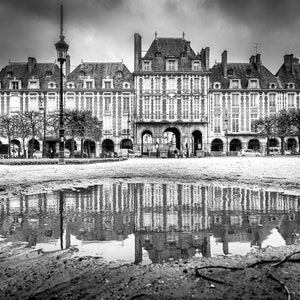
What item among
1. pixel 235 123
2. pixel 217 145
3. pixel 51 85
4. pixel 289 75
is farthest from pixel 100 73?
pixel 289 75

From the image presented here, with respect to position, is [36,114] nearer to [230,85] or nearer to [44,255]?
[230,85]

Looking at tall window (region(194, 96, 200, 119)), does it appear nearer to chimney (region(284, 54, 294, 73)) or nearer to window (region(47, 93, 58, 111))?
chimney (region(284, 54, 294, 73))

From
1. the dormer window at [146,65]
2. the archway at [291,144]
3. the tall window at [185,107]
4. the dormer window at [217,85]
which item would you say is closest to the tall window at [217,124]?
the tall window at [185,107]

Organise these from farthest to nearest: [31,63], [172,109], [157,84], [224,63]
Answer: [224,63] → [31,63] → [172,109] → [157,84]

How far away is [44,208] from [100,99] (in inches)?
1559

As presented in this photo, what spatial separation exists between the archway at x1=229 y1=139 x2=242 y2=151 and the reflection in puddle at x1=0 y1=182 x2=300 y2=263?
39.8 m

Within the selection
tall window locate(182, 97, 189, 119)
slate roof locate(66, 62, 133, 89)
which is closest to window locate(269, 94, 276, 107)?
tall window locate(182, 97, 189, 119)

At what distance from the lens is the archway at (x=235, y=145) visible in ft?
148

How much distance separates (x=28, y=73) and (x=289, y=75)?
3921cm

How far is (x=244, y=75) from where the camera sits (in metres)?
46.0

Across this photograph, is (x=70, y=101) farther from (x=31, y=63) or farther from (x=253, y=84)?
(x=253, y=84)

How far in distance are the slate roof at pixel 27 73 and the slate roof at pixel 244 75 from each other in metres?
23.4

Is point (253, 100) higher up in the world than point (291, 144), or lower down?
higher up

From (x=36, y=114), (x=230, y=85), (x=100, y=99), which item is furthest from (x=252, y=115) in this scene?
(x=36, y=114)
